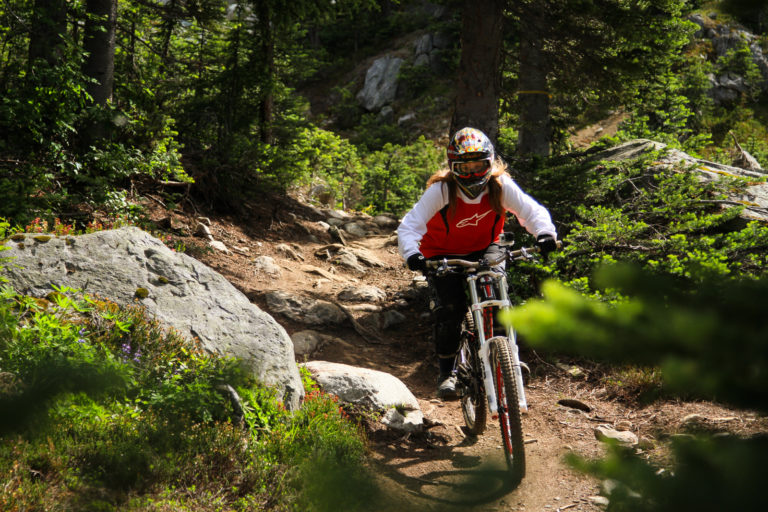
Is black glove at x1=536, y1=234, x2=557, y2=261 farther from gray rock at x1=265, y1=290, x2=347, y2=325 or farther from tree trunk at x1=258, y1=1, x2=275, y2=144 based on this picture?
tree trunk at x1=258, y1=1, x2=275, y2=144

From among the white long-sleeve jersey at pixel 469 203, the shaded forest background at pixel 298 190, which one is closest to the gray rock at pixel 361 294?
the shaded forest background at pixel 298 190

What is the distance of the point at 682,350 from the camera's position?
967mm

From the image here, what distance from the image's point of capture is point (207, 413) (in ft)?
11.5

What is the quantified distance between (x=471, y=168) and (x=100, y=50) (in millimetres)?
6567

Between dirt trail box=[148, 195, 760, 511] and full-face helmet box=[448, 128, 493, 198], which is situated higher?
full-face helmet box=[448, 128, 493, 198]

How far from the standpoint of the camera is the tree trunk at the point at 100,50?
770cm

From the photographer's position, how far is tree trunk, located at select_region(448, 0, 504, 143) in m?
7.42

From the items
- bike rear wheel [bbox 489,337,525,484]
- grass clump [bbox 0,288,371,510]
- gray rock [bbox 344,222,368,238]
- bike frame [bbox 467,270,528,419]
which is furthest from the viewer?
gray rock [bbox 344,222,368,238]

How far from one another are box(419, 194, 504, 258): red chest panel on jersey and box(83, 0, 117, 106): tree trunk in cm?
591

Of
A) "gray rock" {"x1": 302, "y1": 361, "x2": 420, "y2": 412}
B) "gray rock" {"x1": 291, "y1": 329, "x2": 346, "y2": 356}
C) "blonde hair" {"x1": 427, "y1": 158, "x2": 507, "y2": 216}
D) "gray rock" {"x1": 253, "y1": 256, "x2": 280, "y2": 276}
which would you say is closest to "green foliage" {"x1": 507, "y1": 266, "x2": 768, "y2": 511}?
"blonde hair" {"x1": 427, "y1": 158, "x2": 507, "y2": 216}

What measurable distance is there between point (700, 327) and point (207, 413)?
3.28 metres

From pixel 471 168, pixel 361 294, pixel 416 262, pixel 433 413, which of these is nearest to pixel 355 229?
pixel 361 294

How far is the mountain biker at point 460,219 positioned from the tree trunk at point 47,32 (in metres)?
5.61

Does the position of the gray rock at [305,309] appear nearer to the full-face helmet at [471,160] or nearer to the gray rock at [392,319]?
the gray rock at [392,319]
